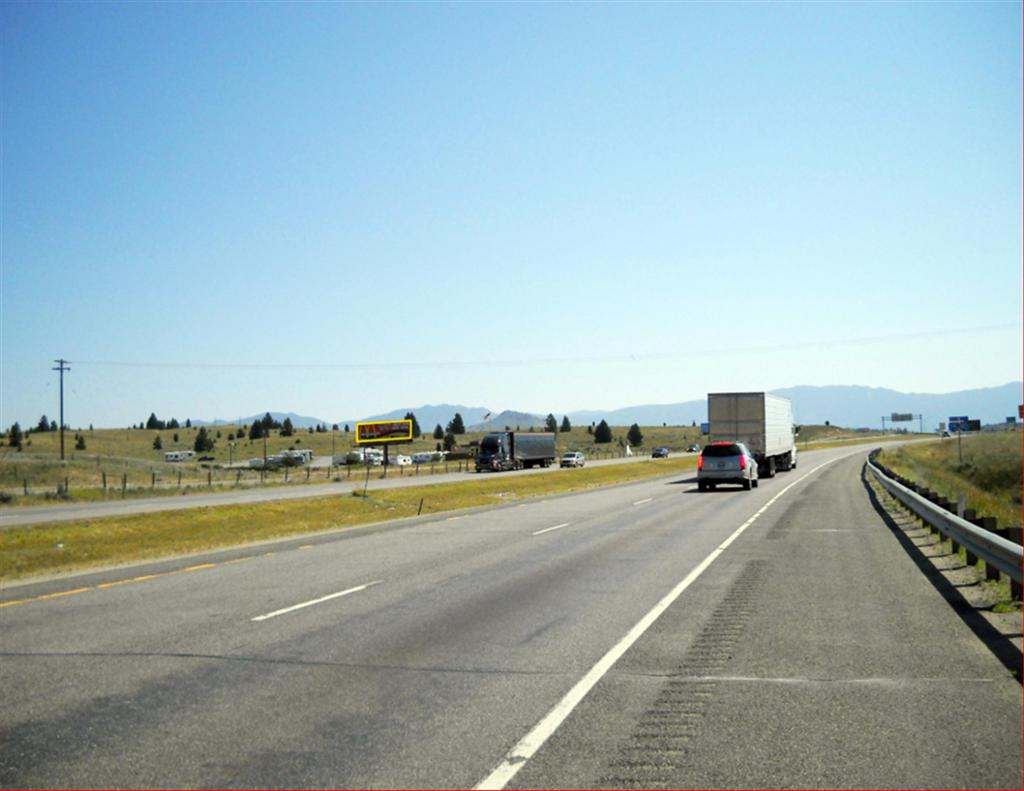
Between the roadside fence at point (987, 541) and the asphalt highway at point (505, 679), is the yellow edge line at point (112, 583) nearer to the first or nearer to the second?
the asphalt highway at point (505, 679)

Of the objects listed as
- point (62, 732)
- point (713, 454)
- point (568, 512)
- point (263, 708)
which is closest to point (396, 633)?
point (263, 708)

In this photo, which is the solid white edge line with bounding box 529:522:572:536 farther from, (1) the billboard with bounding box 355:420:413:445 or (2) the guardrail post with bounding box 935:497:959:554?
(1) the billboard with bounding box 355:420:413:445

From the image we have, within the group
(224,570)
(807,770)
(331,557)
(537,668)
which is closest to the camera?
(807,770)

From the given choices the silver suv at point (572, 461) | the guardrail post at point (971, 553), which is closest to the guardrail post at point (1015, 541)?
the guardrail post at point (971, 553)

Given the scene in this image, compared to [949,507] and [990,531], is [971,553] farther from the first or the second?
[949,507]

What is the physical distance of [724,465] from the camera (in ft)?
127

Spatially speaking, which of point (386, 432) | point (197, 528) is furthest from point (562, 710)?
point (386, 432)

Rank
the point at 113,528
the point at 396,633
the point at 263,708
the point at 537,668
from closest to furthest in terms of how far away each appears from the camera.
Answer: the point at 263,708
the point at 537,668
the point at 396,633
the point at 113,528

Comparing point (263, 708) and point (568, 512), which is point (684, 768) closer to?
point (263, 708)

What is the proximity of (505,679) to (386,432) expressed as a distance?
60582 millimetres

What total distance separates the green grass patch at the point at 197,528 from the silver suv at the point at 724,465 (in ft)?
28.4

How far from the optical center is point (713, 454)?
39062 mm

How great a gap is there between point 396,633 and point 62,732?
13.0 ft

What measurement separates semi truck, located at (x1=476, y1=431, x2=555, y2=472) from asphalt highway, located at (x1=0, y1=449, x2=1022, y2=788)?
60.4 meters
